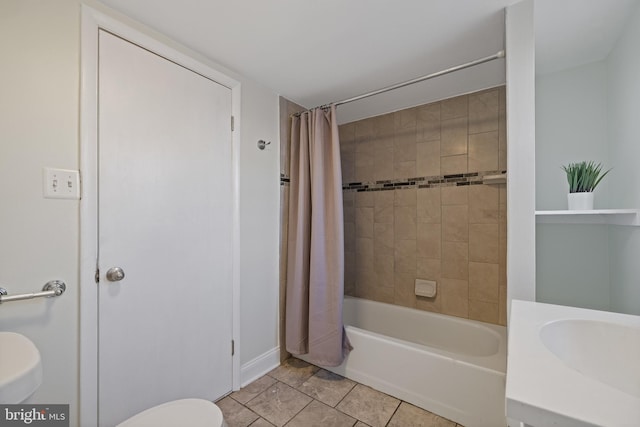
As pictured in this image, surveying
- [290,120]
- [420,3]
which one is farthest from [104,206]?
[420,3]

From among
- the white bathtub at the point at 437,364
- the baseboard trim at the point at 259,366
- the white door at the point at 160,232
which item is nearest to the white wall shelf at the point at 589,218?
the white bathtub at the point at 437,364

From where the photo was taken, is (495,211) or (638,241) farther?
(495,211)

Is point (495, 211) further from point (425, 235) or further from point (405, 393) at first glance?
point (405, 393)

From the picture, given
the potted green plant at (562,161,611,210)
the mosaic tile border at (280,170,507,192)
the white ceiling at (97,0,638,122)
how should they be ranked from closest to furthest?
1. the white ceiling at (97,0,638,122)
2. the potted green plant at (562,161,611,210)
3. the mosaic tile border at (280,170,507,192)

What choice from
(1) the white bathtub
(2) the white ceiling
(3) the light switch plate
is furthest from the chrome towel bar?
(1) the white bathtub

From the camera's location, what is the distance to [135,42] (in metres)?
1.42

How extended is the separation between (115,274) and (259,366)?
126 cm

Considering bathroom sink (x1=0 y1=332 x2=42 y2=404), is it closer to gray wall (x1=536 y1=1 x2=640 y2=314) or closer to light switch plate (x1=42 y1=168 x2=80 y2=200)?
light switch plate (x1=42 y1=168 x2=80 y2=200)

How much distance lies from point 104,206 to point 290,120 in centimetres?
152

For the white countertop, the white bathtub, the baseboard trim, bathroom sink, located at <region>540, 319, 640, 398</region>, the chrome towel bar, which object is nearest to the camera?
the white countertop

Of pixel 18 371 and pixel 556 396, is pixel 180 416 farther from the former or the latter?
pixel 556 396

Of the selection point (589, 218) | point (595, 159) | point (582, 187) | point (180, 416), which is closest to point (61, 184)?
point (180, 416)

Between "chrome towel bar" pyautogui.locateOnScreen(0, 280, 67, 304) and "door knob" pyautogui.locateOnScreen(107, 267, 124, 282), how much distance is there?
0.52 ft

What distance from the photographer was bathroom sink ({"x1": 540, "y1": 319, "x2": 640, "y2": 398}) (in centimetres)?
81
